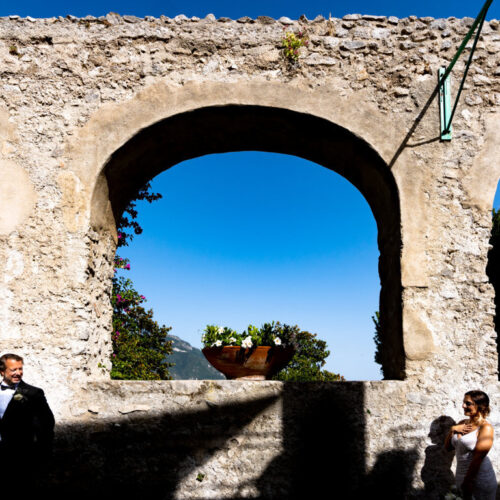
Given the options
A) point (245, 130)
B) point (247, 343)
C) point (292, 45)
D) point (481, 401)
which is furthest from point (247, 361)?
point (292, 45)

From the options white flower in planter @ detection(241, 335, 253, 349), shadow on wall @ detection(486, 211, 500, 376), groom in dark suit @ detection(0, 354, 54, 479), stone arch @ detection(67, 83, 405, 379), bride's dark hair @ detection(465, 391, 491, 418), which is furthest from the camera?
shadow on wall @ detection(486, 211, 500, 376)

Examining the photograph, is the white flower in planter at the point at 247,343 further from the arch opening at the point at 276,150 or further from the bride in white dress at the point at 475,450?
the bride in white dress at the point at 475,450

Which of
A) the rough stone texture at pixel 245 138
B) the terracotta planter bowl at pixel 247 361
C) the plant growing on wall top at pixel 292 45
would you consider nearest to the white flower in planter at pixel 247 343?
the terracotta planter bowl at pixel 247 361

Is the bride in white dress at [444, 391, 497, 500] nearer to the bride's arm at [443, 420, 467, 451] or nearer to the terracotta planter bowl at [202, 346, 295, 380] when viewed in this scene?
the bride's arm at [443, 420, 467, 451]

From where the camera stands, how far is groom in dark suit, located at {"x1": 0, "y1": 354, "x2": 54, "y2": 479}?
2635mm

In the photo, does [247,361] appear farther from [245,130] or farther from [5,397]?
[245,130]

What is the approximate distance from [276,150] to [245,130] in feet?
1.49

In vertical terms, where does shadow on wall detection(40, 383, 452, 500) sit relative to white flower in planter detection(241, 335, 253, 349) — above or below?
below

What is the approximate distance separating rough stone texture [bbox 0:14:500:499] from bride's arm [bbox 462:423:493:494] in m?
0.35

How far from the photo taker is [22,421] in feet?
8.80

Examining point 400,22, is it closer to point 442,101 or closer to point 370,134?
point 442,101

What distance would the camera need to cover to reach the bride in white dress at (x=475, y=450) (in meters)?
2.95

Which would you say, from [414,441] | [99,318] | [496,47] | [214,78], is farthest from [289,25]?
[414,441]

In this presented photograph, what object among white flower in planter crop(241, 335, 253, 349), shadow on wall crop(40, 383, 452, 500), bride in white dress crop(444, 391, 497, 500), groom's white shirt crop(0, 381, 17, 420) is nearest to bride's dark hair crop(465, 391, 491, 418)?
bride in white dress crop(444, 391, 497, 500)
